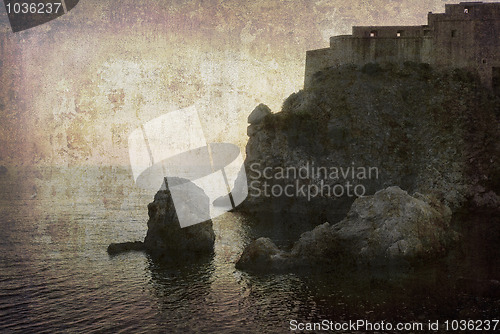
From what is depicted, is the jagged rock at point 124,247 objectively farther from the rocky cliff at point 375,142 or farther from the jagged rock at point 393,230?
the rocky cliff at point 375,142

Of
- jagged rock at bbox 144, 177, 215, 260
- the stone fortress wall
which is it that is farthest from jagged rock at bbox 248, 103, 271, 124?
jagged rock at bbox 144, 177, 215, 260

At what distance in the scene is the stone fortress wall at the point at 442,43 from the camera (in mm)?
73000

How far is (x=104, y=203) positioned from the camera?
88.3 metres

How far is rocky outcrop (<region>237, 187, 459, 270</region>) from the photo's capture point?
35594mm

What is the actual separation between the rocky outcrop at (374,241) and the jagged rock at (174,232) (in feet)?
19.2

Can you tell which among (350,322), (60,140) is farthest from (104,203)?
(60,140)

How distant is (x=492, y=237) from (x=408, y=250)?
46.0ft

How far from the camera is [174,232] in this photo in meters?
40.8

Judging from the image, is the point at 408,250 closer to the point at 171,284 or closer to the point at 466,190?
the point at 171,284

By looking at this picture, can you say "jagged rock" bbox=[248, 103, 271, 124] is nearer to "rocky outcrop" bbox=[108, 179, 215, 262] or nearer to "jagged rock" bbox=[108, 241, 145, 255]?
"rocky outcrop" bbox=[108, 179, 215, 262]

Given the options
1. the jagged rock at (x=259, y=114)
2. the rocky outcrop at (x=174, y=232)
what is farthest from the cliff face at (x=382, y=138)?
the rocky outcrop at (x=174, y=232)

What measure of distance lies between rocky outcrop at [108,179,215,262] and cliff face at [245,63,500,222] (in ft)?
86.6

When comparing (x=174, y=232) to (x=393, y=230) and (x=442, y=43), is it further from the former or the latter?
(x=442, y=43)

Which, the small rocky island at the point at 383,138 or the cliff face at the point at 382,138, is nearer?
the small rocky island at the point at 383,138
